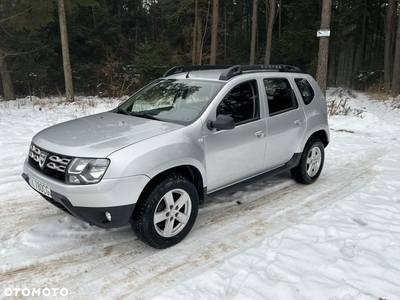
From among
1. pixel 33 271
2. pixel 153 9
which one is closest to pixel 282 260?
pixel 33 271

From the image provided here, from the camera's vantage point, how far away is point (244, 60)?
34.8 m

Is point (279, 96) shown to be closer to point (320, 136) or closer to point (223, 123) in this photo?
point (320, 136)

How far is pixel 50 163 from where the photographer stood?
3.12 m

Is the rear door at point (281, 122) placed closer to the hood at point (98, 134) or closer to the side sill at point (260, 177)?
the side sill at point (260, 177)

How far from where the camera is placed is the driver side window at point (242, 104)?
3.85 meters

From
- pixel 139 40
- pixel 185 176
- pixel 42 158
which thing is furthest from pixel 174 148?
pixel 139 40

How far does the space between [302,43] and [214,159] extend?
2164 centimetres

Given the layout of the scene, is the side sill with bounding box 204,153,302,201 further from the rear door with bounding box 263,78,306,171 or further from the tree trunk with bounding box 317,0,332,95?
the tree trunk with bounding box 317,0,332,95

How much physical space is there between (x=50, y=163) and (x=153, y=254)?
1391mm

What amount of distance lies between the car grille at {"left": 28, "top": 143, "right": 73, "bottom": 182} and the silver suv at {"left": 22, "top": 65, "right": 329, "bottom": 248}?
0.01 meters

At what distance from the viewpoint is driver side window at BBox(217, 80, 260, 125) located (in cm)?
385

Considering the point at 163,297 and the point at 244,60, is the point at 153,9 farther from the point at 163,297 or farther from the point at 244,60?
the point at 163,297

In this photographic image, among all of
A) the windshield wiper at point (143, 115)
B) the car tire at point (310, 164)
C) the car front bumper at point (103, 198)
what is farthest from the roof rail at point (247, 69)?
the car front bumper at point (103, 198)

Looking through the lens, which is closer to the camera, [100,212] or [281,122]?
[100,212]
